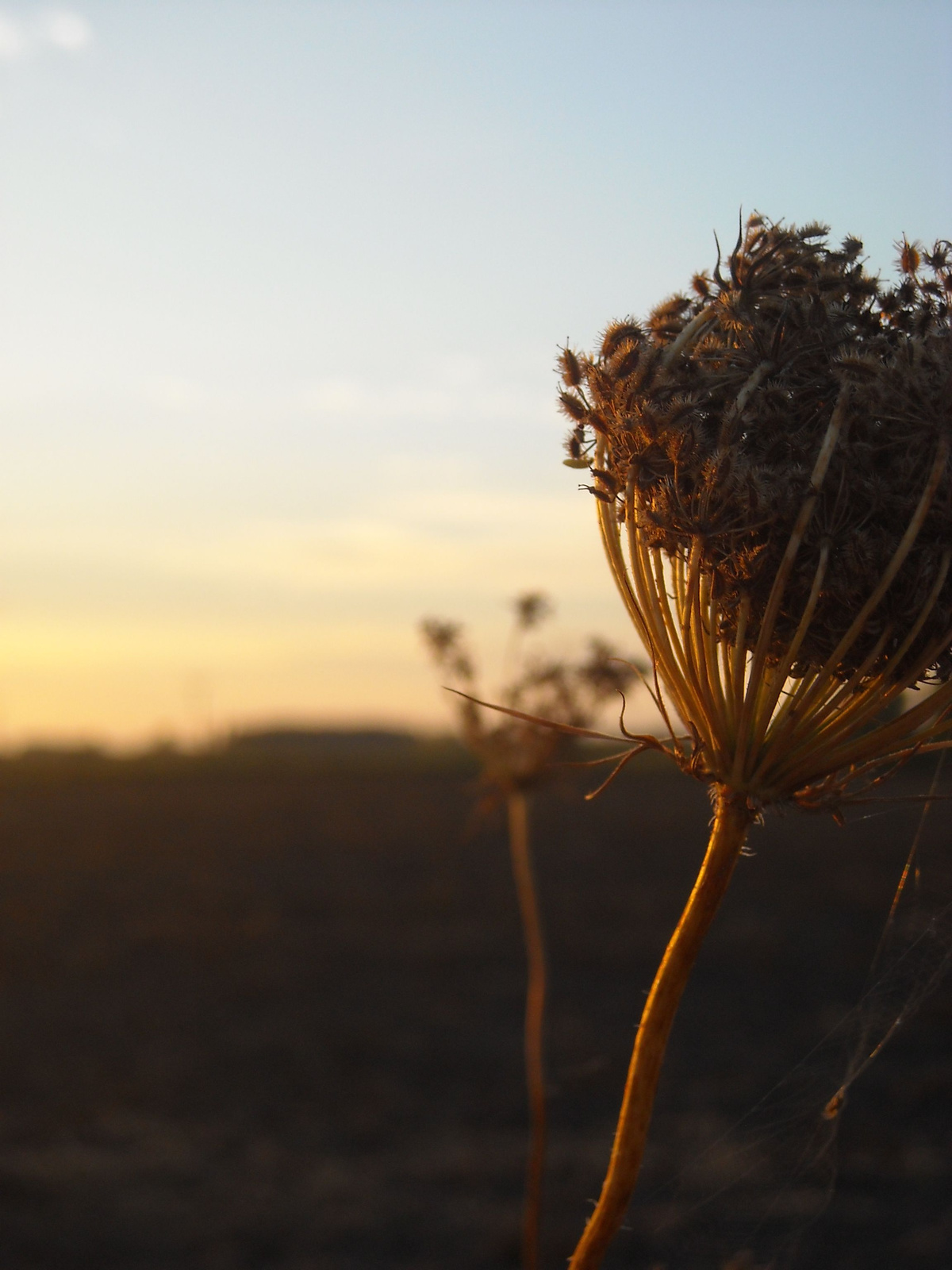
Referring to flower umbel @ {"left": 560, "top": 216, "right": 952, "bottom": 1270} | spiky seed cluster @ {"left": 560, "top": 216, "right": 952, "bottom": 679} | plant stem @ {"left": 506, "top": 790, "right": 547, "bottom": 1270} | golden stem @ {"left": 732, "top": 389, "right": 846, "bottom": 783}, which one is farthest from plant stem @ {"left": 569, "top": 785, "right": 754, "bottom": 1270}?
plant stem @ {"left": 506, "top": 790, "right": 547, "bottom": 1270}

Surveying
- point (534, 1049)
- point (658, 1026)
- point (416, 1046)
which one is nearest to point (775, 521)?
point (658, 1026)

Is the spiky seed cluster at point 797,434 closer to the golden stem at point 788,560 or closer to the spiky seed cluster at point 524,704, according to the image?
the golden stem at point 788,560

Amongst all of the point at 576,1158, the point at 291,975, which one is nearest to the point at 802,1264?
the point at 576,1158

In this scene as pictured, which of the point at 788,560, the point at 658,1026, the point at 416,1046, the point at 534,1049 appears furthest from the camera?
the point at 416,1046

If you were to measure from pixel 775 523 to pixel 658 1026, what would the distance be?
1.23m

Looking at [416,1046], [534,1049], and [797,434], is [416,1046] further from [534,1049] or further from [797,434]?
[797,434]

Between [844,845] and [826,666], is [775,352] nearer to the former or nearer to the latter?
[826,666]

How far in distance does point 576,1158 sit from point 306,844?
24.4 m

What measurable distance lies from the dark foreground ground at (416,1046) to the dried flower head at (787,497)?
36cm

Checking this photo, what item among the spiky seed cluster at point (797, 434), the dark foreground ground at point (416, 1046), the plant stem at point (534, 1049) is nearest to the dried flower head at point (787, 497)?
the spiky seed cluster at point (797, 434)

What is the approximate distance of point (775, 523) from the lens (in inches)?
94.3

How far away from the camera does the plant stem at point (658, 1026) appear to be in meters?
2.51

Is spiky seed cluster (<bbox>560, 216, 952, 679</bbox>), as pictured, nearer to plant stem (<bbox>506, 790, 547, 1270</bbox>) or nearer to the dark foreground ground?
the dark foreground ground

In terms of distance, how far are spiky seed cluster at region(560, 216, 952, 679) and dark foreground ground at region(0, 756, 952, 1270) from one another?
630 millimetres
